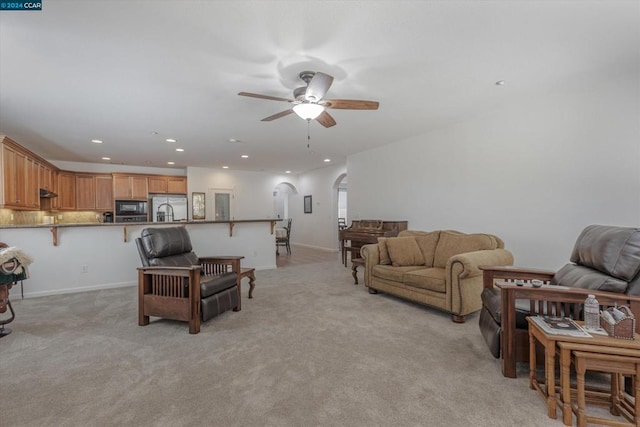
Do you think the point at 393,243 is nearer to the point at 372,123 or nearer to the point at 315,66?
the point at 372,123

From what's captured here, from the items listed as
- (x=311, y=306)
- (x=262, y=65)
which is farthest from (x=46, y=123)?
(x=311, y=306)

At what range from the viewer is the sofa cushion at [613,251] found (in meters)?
1.80

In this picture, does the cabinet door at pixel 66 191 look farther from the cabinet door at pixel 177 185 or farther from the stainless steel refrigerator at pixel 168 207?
the cabinet door at pixel 177 185

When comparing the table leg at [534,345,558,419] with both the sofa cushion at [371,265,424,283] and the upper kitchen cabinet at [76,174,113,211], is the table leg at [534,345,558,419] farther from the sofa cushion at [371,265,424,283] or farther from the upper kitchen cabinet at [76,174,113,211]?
the upper kitchen cabinet at [76,174,113,211]

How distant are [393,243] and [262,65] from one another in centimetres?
269

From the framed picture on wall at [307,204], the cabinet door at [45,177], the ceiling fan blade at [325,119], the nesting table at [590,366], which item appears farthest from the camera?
the framed picture on wall at [307,204]

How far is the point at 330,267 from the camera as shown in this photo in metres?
5.93

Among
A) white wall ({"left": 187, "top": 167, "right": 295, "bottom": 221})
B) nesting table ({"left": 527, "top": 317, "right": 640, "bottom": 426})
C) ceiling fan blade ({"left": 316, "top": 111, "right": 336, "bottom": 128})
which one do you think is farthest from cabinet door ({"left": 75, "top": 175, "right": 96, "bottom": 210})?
nesting table ({"left": 527, "top": 317, "right": 640, "bottom": 426})

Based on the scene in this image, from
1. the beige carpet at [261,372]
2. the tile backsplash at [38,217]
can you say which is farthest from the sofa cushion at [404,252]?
the tile backsplash at [38,217]

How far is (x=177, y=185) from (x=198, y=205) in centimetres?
80

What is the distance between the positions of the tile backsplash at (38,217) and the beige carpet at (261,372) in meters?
2.73

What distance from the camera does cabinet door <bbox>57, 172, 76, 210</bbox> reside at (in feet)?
22.2

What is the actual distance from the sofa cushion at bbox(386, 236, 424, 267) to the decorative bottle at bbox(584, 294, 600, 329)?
2166 mm

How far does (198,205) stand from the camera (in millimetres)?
8383
